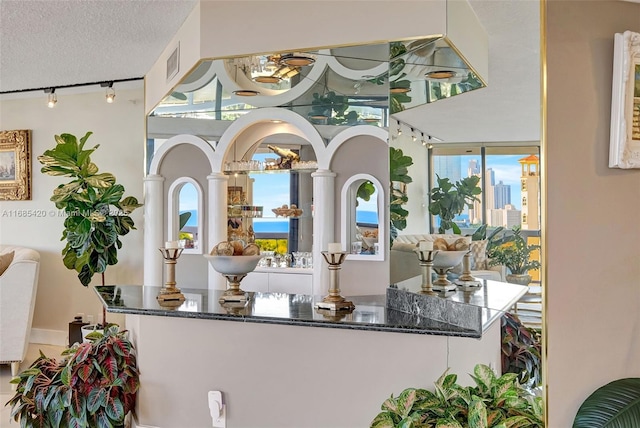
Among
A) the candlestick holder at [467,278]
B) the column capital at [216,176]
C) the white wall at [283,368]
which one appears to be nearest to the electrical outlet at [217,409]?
the white wall at [283,368]

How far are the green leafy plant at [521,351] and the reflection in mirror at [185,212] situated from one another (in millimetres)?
3325

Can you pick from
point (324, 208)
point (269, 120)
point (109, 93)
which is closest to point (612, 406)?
point (324, 208)

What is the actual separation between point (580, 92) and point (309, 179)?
325cm

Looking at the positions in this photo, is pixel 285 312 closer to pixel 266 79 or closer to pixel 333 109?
pixel 266 79

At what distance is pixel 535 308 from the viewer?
214cm

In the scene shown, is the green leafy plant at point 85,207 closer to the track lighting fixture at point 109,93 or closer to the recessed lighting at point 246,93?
the track lighting fixture at point 109,93

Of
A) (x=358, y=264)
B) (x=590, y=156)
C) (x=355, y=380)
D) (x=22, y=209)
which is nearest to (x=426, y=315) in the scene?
(x=355, y=380)

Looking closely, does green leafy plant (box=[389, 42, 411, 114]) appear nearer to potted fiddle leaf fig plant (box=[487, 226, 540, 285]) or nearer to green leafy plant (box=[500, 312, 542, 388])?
potted fiddle leaf fig plant (box=[487, 226, 540, 285])

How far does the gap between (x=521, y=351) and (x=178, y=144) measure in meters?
3.70

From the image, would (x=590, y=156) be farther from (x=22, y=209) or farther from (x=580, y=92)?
(x=22, y=209)

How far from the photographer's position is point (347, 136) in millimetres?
4359

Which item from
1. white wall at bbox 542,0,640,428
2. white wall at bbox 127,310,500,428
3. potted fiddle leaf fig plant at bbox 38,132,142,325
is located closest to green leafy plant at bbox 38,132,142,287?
potted fiddle leaf fig plant at bbox 38,132,142,325

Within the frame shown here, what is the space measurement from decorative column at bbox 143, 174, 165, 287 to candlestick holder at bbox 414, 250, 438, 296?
3160 millimetres

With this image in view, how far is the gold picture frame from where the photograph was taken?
6.04 m
